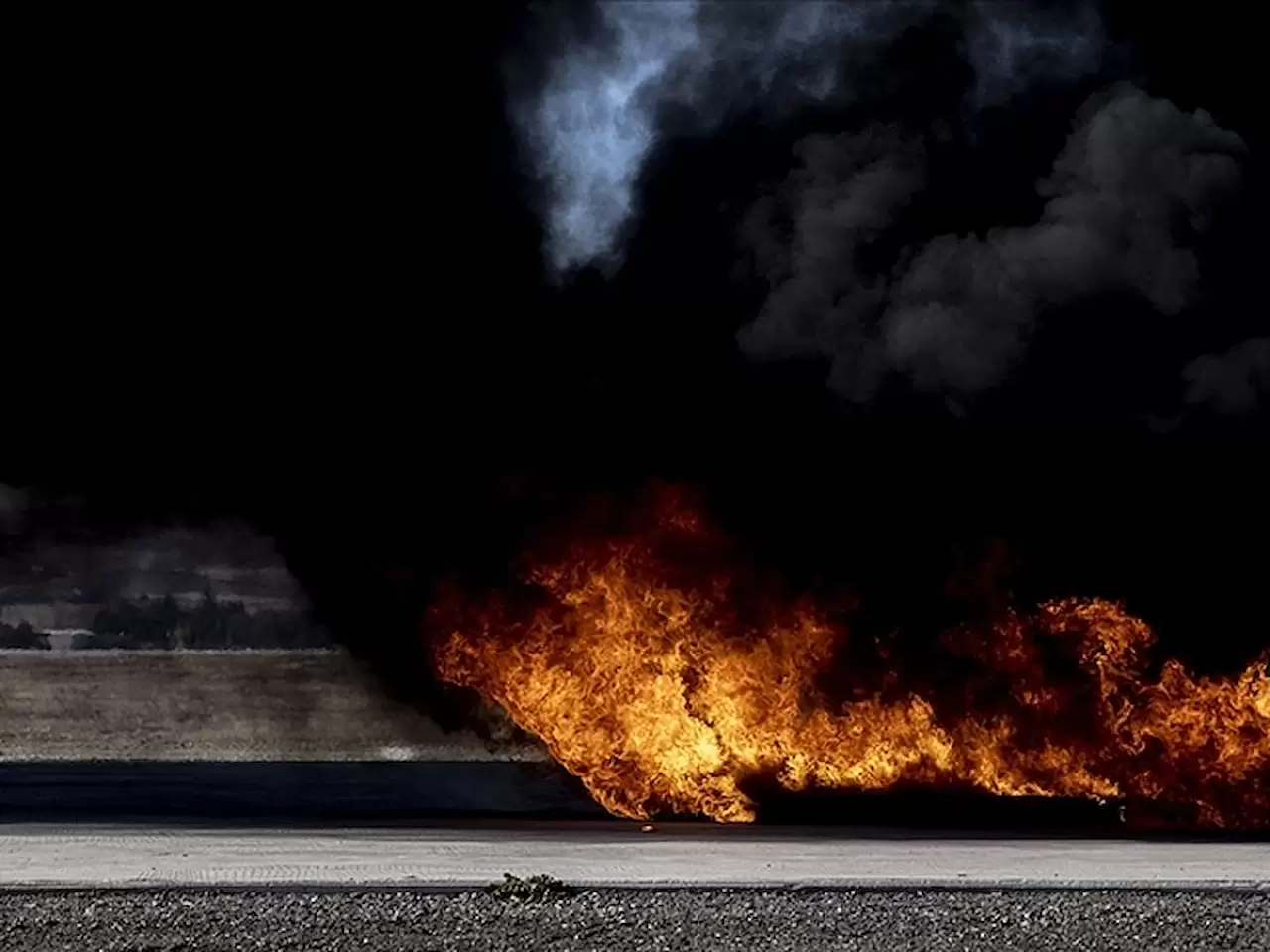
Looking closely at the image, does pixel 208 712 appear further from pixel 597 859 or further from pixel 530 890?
pixel 530 890

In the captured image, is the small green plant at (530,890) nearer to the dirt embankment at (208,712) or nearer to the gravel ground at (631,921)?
the gravel ground at (631,921)

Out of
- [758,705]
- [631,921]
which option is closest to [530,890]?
[631,921]

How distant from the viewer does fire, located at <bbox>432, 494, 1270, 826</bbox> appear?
23.5 metres

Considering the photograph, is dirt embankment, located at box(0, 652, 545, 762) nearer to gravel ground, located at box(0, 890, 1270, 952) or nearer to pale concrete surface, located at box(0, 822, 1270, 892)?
pale concrete surface, located at box(0, 822, 1270, 892)

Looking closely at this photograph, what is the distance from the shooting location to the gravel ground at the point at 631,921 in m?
14.1

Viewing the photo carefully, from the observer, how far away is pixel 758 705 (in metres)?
24.0

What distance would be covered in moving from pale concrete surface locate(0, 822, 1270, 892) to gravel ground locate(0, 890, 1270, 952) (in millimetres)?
532

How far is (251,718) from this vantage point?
51719 millimetres

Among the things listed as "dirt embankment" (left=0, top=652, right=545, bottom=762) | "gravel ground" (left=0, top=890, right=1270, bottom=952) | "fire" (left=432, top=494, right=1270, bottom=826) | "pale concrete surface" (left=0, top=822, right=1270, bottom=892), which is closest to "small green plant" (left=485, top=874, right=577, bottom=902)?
"gravel ground" (left=0, top=890, right=1270, bottom=952)

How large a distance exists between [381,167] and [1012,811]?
12991 mm

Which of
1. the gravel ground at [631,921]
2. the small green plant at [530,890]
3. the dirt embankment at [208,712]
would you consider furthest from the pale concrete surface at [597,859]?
the dirt embankment at [208,712]

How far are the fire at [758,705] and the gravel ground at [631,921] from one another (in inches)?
313

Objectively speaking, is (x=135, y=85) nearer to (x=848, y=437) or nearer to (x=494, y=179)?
(x=494, y=179)

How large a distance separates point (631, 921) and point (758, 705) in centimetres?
954
